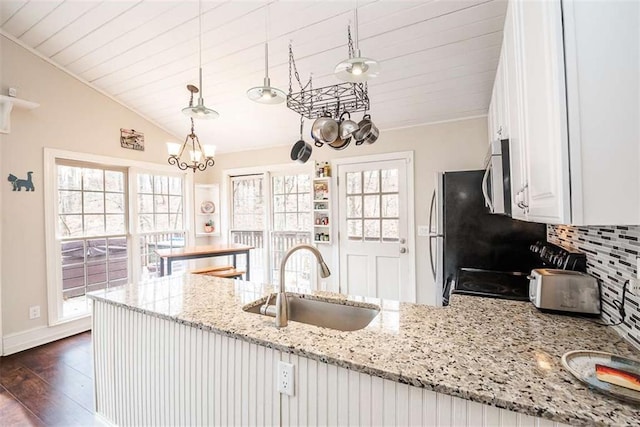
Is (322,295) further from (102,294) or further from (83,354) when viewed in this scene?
(83,354)

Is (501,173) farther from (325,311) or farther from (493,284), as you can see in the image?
(325,311)

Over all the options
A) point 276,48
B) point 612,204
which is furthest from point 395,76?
point 612,204

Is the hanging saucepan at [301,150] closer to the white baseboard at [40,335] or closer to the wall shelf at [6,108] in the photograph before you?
the wall shelf at [6,108]

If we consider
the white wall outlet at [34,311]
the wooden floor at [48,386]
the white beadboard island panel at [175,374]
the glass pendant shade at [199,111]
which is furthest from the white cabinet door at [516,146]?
the white wall outlet at [34,311]

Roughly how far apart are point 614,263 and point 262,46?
261 cm

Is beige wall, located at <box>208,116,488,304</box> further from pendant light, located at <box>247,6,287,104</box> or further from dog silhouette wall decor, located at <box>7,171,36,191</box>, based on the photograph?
dog silhouette wall decor, located at <box>7,171,36,191</box>

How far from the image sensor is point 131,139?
12.5ft

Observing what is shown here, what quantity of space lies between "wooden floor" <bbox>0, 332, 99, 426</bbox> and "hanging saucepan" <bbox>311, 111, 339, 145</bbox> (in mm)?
2162

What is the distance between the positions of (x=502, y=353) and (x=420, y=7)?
2.07m

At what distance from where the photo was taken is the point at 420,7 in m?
2.02

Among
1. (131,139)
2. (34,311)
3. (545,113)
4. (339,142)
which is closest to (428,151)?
(339,142)

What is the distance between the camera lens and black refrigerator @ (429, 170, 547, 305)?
233 cm

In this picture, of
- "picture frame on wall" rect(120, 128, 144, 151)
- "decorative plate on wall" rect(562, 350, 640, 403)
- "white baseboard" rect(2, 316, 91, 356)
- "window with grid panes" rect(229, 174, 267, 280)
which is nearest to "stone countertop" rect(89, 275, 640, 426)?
"decorative plate on wall" rect(562, 350, 640, 403)

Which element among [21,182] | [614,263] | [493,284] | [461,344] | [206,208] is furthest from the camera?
[206,208]
